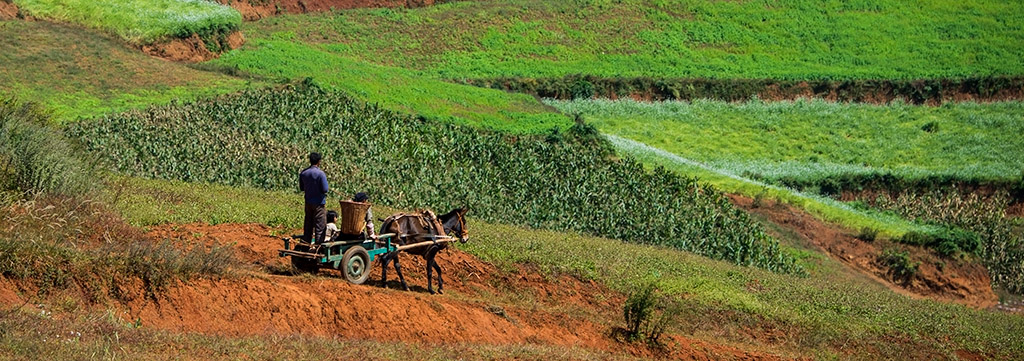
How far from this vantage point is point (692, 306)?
2766 centimetres

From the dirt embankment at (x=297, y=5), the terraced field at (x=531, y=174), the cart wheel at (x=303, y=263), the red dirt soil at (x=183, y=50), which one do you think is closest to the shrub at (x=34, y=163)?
the terraced field at (x=531, y=174)

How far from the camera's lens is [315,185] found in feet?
62.6

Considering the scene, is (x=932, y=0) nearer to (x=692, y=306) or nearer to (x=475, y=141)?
(x=475, y=141)

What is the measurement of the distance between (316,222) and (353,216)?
0.59 metres

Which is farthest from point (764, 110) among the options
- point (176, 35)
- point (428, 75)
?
point (176, 35)

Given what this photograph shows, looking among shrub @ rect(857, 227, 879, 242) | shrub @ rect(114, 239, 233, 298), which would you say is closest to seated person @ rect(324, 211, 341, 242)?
shrub @ rect(114, 239, 233, 298)

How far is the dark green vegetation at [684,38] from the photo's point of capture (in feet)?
240

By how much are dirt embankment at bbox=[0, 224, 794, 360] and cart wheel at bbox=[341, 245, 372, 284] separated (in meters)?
0.31

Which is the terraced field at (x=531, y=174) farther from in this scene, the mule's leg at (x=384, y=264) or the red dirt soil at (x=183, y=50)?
the mule's leg at (x=384, y=264)

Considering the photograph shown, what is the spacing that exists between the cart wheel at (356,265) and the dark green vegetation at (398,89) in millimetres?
29222

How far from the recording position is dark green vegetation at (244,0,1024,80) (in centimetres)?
7306

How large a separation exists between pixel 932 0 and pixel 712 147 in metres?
37.4

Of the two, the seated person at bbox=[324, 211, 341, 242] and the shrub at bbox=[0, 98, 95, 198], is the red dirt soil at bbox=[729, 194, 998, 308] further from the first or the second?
the shrub at bbox=[0, 98, 95, 198]

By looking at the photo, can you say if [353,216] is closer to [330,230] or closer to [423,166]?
[330,230]
